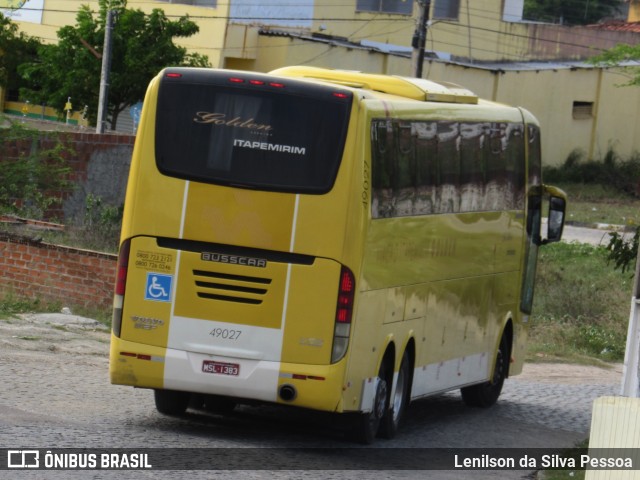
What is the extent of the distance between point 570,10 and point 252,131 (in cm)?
8347

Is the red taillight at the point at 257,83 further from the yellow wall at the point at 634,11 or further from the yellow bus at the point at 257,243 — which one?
the yellow wall at the point at 634,11

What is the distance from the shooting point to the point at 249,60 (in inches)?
1991

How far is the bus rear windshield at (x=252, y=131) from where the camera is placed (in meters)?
11.7

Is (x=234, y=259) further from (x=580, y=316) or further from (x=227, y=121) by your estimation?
(x=580, y=316)

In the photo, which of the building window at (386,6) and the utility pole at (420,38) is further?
the building window at (386,6)

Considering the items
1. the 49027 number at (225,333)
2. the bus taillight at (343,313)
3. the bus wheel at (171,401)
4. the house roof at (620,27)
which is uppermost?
the house roof at (620,27)

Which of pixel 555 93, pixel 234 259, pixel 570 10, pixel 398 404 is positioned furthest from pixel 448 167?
pixel 570 10

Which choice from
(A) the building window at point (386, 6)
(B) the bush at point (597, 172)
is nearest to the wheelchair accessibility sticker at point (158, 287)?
(A) the building window at point (386, 6)

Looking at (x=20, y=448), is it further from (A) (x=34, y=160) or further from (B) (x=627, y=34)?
(B) (x=627, y=34)

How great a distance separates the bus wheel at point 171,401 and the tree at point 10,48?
4117 cm

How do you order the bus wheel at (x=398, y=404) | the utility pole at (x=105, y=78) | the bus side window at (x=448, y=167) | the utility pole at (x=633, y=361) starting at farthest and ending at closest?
1. the utility pole at (x=105, y=78)
2. the bus side window at (x=448, y=167)
3. the bus wheel at (x=398, y=404)
4. the utility pole at (x=633, y=361)

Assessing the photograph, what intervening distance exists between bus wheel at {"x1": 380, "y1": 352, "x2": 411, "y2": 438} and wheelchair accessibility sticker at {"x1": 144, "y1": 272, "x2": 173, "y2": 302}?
9.06ft

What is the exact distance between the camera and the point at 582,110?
196 feet

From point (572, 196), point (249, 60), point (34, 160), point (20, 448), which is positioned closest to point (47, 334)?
point (34, 160)
